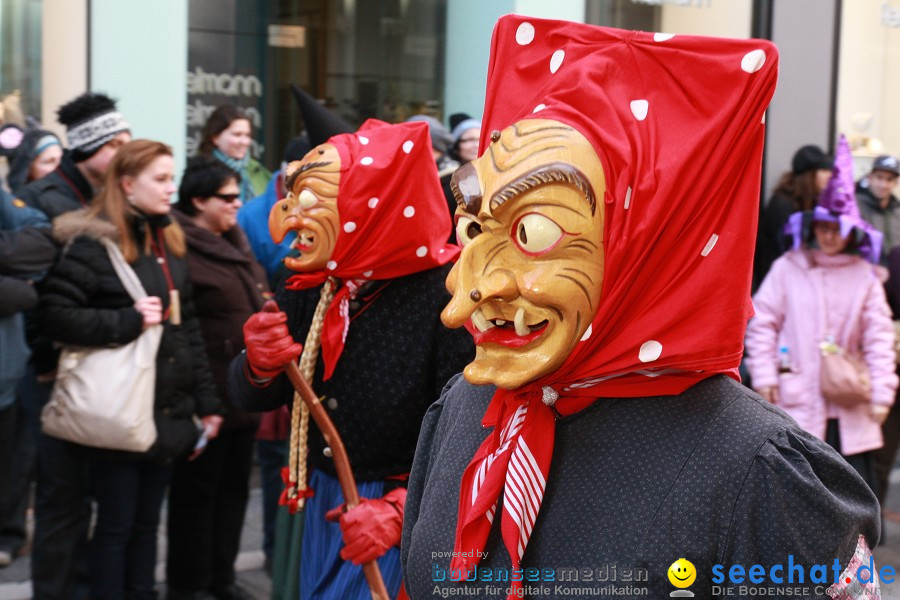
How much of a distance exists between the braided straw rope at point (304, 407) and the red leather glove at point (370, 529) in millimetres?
346

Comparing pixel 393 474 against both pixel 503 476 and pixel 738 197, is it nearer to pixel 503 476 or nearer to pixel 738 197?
pixel 503 476

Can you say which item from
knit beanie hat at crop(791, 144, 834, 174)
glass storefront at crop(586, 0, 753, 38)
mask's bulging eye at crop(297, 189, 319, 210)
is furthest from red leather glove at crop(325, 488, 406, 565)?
glass storefront at crop(586, 0, 753, 38)

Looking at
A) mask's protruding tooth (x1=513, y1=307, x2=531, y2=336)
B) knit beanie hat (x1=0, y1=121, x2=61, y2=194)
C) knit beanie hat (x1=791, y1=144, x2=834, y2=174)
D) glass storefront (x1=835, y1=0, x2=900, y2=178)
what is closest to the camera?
mask's protruding tooth (x1=513, y1=307, x2=531, y2=336)

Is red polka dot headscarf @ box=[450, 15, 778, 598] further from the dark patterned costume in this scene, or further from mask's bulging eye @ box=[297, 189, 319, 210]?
mask's bulging eye @ box=[297, 189, 319, 210]

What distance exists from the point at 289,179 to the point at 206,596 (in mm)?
2360

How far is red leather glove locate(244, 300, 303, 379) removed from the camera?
3191 millimetres

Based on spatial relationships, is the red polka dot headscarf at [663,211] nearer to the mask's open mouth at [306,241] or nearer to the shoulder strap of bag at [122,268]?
the mask's open mouth at [306,241]

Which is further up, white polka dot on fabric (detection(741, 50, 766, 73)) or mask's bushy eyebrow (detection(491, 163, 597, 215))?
white polka dot on fabric (detection(741, 50, 766, 73))

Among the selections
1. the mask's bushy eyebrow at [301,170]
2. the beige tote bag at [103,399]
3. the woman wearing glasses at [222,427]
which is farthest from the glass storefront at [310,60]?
the mask's bushy eyebrow at [301,170]

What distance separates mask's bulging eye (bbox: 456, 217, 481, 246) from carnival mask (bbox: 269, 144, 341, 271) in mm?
1379

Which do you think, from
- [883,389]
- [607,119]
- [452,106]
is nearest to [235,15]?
[452,106]

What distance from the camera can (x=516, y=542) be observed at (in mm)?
1800

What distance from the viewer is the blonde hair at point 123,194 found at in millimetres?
4379

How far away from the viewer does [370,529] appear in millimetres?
2959
